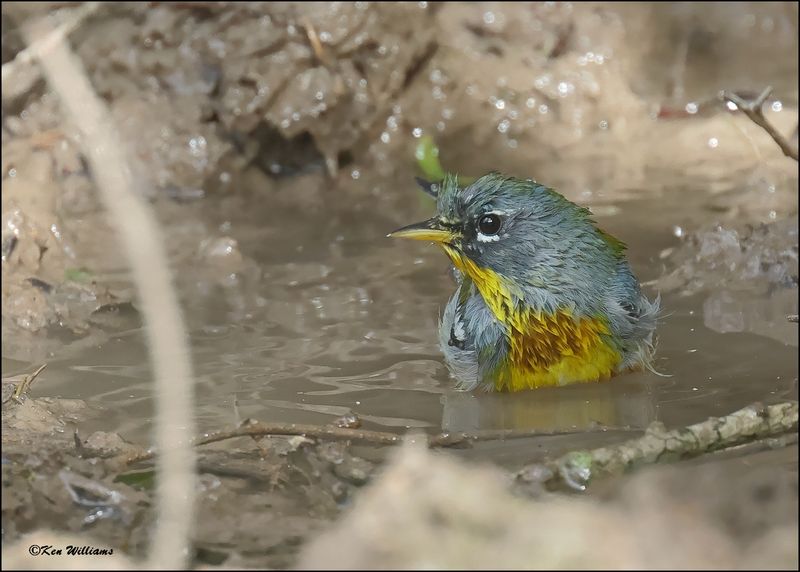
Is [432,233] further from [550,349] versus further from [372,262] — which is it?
[372,262]

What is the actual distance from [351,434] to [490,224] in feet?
4.49

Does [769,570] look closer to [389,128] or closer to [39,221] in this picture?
[39,221]

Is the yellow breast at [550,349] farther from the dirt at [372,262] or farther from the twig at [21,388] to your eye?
the twig at [21,388]

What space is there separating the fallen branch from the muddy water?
37 cm

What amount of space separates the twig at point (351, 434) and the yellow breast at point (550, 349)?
21.9 inches

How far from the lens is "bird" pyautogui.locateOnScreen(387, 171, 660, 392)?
4398 millimetres

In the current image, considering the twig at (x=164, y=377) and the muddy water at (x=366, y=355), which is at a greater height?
the twig at (x=164, y=377)

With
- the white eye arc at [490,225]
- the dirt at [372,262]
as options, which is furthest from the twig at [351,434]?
the white eye arc at [490,225]

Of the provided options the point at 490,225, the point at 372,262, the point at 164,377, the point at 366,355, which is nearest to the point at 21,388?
the point at 164,377

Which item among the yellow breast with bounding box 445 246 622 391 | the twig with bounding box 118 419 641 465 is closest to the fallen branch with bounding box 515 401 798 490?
the twig with bounding box 118 419 641 465

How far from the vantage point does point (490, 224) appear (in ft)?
15.1

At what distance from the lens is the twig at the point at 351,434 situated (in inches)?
137

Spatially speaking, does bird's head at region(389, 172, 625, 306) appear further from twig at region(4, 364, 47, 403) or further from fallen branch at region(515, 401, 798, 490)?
twig at region(4, 364, 47, 403)

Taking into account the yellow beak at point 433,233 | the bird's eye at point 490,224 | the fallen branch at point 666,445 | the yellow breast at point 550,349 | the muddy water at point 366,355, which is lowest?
the muddy water at point 366,355
